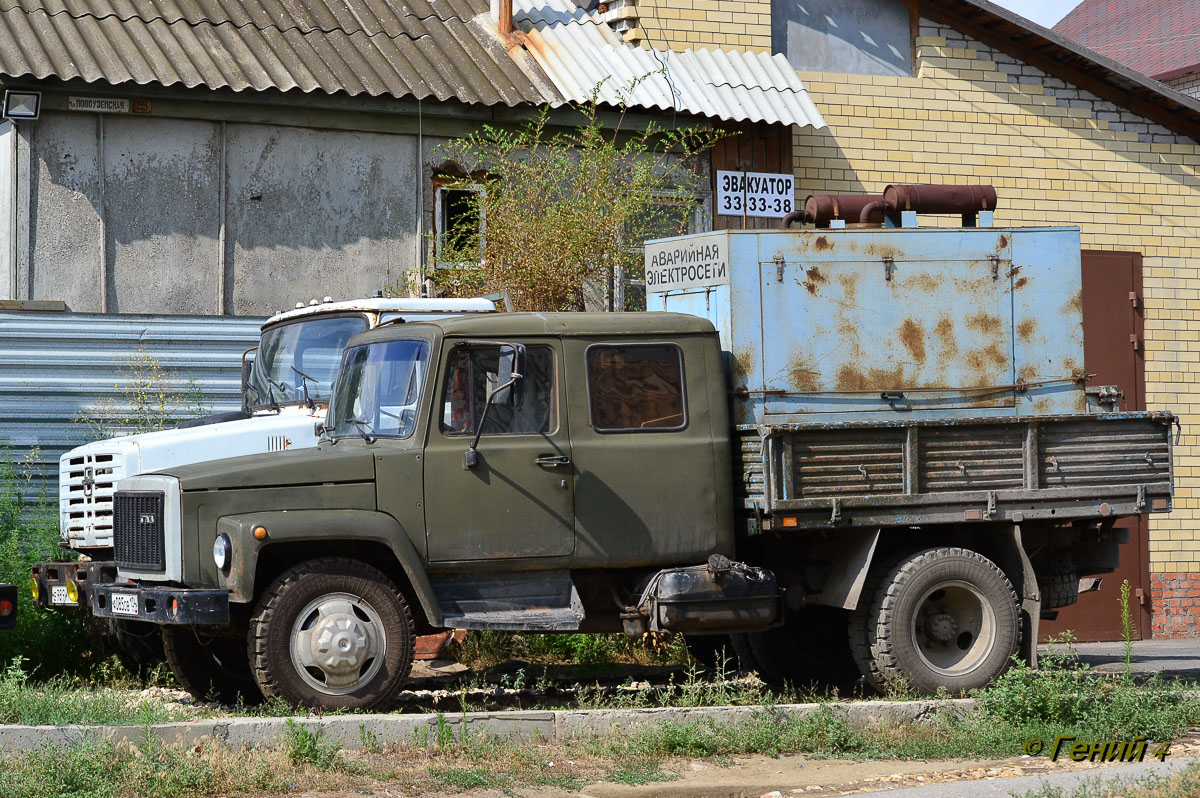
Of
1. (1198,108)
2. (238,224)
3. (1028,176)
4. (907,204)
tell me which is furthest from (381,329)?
(1198,108)

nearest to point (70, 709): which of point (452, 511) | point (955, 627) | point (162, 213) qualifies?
point (452, 511)

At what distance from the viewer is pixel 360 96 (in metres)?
12.5

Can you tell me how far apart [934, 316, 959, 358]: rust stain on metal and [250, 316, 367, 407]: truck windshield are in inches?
141

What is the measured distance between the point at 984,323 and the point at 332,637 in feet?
14.5

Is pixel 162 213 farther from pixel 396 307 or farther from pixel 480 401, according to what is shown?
pixel 480 401

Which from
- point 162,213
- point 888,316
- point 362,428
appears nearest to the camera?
point 362,428

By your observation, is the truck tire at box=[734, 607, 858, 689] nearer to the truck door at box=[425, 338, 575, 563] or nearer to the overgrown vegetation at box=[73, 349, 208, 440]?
the truck door at box=[425, 338, 575, 563]

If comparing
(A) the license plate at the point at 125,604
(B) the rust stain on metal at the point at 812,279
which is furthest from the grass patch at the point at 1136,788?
(A) the license plate at the point at 125,604

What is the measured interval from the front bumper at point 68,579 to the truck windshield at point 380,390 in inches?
65.2

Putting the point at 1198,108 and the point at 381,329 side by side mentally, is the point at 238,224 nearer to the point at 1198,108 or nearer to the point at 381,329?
the point at 381,329

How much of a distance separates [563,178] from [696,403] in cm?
480

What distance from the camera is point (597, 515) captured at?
830 cm

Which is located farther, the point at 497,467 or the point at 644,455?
the point at 644,455

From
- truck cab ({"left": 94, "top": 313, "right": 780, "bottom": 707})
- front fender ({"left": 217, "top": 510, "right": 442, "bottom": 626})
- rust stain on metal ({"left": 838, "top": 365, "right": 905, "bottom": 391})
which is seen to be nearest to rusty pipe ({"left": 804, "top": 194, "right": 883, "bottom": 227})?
rust stain on metal ({"left": 838, "top": 365, "right": 905, "bottom": 391})
